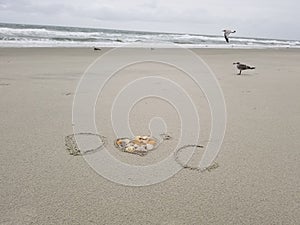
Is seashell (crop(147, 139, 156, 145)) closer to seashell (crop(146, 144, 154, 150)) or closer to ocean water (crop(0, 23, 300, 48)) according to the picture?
seashell (crop(146, 144, 154, 150))

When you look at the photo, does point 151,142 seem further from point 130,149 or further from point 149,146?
point 130,149

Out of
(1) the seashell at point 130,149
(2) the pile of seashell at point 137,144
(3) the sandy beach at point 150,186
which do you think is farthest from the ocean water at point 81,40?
(1) the seashell at point 130,149

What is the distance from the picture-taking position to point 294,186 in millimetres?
2047

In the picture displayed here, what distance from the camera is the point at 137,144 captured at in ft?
8.59

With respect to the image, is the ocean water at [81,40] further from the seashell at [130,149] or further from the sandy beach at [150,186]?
the seashell at [130,149]

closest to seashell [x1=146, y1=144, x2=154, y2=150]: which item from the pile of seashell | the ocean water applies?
the pile of seashell


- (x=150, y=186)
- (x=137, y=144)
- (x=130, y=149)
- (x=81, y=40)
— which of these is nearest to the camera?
(x=150, y=186)

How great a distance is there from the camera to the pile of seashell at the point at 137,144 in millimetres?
2516

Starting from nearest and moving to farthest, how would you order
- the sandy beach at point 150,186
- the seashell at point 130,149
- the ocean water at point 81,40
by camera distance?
the sandy beach at point 150,186 → the seashell at point 130,149 → the ocean water at point 81,40

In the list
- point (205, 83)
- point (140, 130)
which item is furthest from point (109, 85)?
point (140, 130)

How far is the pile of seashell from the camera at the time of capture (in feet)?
8.25

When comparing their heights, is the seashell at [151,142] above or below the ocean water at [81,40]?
above

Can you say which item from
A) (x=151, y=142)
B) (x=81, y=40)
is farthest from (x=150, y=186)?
(x=81, y=40)

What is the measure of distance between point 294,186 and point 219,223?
680 mm
